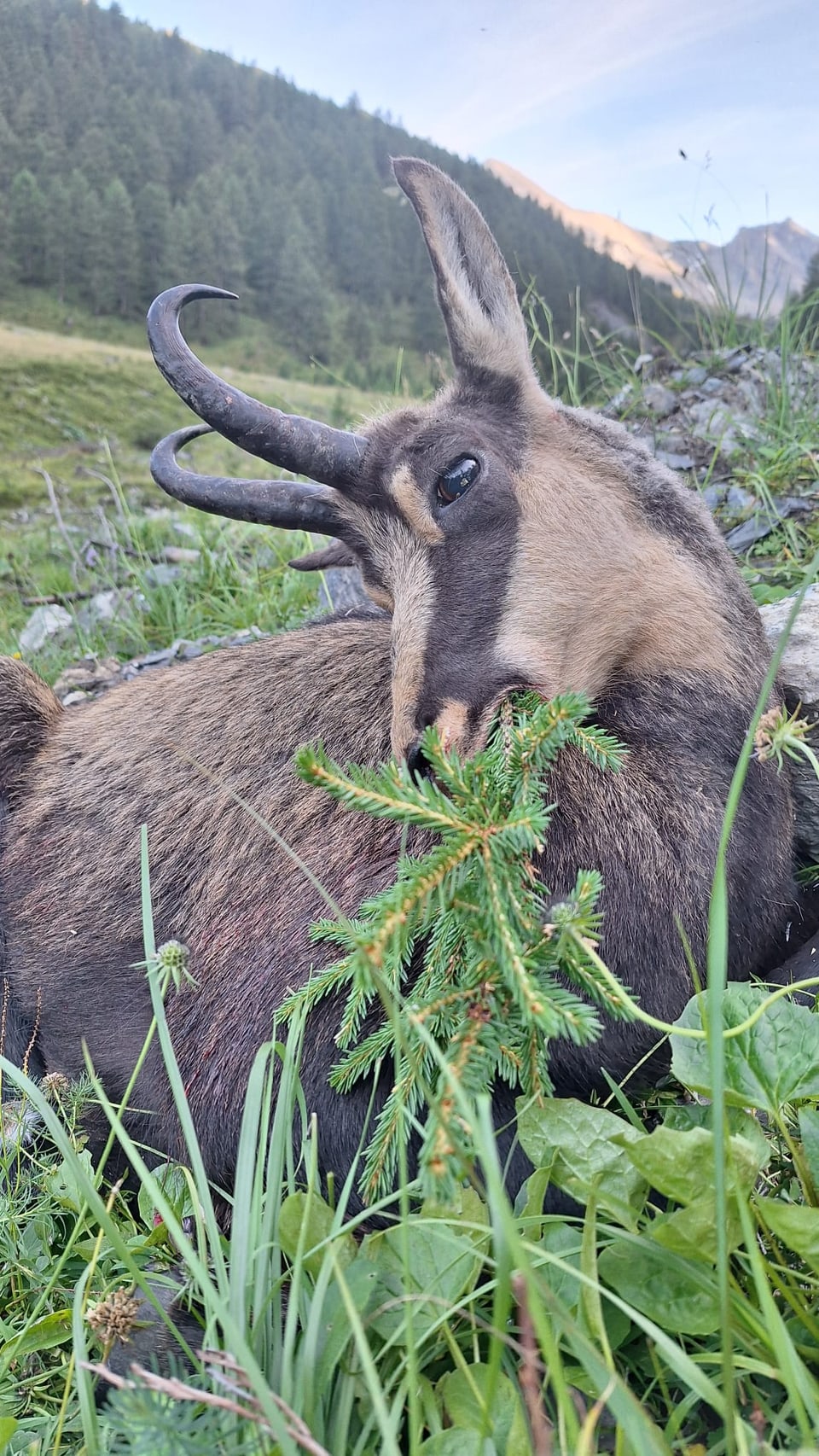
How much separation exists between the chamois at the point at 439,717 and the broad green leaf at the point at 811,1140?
423 millimetres

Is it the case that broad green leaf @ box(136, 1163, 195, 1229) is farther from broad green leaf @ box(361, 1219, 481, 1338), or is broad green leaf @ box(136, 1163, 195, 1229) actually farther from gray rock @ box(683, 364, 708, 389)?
gray rock @ box(683, 364, 708, 389)

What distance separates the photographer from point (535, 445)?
2.00m

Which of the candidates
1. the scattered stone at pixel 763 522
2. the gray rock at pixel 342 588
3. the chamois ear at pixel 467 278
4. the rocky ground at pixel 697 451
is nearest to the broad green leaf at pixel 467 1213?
the chamois ear at pixel 467 278

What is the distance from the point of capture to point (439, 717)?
162 cm

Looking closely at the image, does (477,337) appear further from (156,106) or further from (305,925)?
(156,106)

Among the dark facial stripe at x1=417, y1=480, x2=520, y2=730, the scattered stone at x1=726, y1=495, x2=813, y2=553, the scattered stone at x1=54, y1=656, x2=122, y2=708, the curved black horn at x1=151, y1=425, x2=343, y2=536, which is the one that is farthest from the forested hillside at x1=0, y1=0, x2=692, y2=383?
the dark facial stripe at x1=417, y1=480, x2=520, y2=730

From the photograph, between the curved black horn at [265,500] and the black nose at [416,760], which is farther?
the curved black horn at [265,500]

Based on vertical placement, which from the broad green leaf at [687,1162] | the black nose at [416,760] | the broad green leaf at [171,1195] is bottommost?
the broad green leaf at [171,1195]

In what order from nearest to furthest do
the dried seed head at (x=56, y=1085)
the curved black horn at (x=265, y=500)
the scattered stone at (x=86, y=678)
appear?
1. the dried seed head at (x=56, y=1085)
2. the curved black horn at (x=265, y=500)
3. the scattered stone at (x=86, y=678)

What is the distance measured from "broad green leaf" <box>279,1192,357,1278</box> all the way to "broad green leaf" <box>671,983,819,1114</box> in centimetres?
52

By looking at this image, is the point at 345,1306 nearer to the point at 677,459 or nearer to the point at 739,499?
the point at 739,499

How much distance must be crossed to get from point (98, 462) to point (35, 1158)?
5266 mm

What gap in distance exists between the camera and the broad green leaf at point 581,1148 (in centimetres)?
115

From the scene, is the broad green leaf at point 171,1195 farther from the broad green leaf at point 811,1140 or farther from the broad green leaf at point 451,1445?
the broad green leaf at point 811,1140
